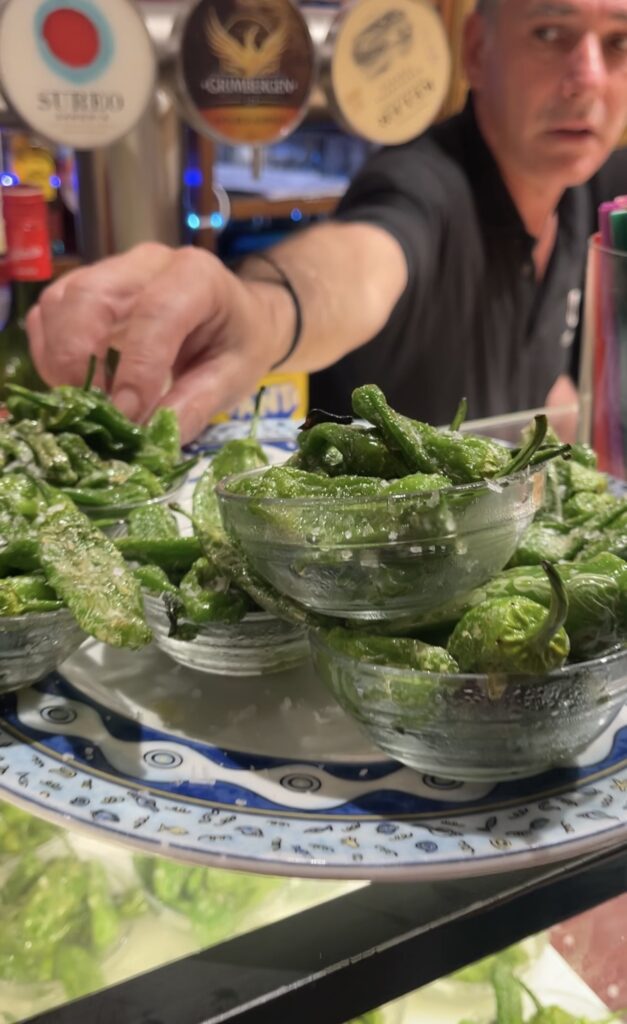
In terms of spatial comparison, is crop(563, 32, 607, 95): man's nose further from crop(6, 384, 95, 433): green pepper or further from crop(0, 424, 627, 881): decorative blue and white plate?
crop(0, 424, 627, 881): decorative blue and white plate

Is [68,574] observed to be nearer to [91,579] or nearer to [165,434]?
[91,579]

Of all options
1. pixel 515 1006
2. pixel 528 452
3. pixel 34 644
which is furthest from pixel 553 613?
pixel 515 1006

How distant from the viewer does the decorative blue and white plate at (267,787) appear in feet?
1.65

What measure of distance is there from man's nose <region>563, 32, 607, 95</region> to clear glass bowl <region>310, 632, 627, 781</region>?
126cm

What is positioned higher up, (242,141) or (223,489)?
(242,141)

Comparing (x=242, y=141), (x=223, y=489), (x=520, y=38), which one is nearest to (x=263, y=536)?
(x=223, y=489)

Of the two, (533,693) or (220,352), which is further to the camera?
(220,352)

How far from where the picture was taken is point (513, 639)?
0.50 metres

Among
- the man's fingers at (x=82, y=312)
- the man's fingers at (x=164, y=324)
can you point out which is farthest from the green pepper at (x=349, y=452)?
the man's fingers at (x=82, y=312)

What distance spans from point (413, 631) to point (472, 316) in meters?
1.34

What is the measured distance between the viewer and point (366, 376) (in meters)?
1.72

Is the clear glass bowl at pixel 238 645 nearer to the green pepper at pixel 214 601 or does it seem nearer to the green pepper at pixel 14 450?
the green pepper at pixel 214 601

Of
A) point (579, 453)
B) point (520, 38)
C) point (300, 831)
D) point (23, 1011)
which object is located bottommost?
point (23, 1011)

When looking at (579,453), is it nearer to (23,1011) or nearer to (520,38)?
(23,1011)
